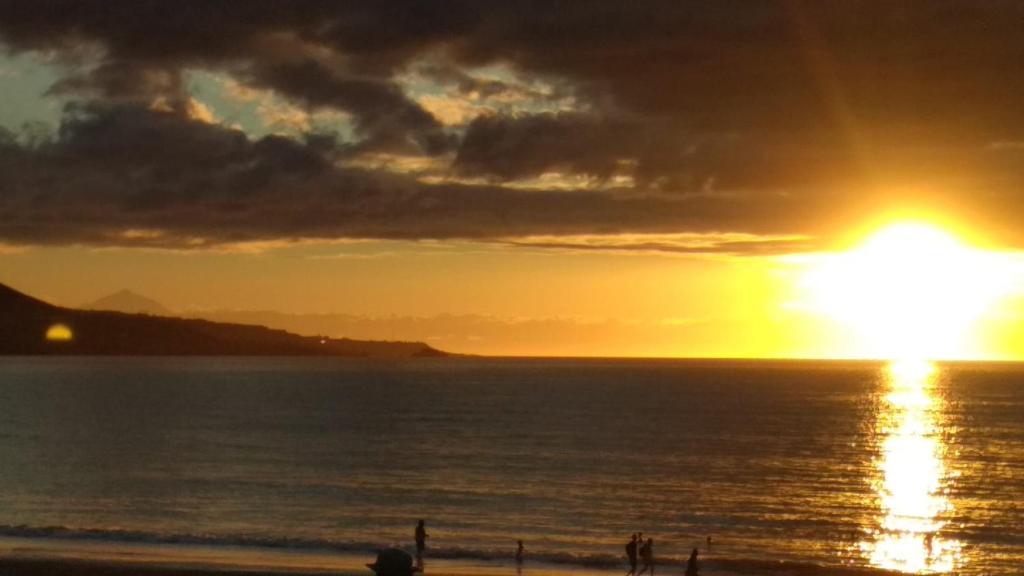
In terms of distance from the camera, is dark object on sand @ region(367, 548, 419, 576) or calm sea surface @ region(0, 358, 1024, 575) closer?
dark object on sand @ region(367, 548, 419, 576)

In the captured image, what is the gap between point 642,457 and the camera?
89.0 m

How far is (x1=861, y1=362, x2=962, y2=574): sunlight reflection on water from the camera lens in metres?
48.3

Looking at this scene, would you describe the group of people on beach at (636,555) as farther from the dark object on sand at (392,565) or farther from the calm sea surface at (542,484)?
the dark object on sand at (392,565)

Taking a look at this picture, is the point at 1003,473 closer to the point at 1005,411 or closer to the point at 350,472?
the point at 350,472

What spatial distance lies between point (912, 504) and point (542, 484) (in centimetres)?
2125

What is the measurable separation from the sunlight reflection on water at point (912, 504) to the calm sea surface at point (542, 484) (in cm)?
19

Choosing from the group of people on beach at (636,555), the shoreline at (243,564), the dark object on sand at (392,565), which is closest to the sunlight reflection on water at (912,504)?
the shoreline at (243,564)

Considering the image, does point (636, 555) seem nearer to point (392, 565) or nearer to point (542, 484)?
point (392, 565)

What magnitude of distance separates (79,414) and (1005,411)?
398ft

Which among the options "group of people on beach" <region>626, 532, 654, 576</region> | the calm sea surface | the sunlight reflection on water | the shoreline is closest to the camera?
the shoreline

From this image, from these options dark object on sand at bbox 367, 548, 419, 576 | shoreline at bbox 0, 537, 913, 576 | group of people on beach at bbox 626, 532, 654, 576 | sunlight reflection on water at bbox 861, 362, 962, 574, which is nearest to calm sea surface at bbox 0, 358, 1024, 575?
sunlight reflection on water at bbox 861, 362, 962, 574

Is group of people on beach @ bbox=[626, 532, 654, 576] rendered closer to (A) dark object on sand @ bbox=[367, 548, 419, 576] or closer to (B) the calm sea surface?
(B) the calm sea surface

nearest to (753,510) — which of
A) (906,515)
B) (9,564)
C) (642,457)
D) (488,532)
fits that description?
(906,515)

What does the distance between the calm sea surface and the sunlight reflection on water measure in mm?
189
